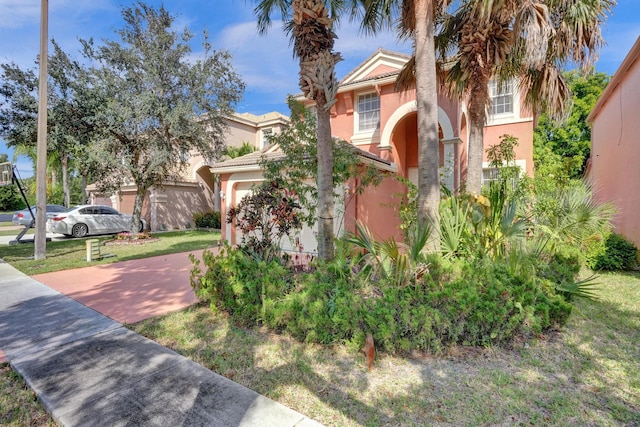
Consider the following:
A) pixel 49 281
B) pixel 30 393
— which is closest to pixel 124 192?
pixel 49 281

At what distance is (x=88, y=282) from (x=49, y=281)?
42.0 inches

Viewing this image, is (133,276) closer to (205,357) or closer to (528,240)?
(205,357)

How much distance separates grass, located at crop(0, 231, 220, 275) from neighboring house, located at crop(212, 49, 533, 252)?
9.10ft

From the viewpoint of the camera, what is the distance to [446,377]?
3723mm

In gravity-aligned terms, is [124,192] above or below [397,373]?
above

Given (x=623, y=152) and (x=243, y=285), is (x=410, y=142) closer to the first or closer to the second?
(x=623, y=152)

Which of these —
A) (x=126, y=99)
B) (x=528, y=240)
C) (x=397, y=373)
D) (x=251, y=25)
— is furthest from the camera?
(x=126, y=99)

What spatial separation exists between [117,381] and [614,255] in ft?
38.0

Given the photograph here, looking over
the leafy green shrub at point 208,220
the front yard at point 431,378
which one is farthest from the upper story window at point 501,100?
the leafy green shrub at point 208,220

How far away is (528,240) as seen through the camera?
6.20 meters

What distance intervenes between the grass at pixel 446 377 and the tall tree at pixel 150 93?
11.8 metres

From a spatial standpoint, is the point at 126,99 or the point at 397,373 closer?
the point at 397,373

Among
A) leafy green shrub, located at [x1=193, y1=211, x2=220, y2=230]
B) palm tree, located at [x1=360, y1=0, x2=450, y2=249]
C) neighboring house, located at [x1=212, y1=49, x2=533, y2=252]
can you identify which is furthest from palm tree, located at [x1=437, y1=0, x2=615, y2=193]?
leafy green shrub, located at [x1=193, y1=211, x2=220, y2=230]

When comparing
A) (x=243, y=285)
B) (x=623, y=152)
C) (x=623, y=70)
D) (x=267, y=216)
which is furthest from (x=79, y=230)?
(x=623, y=70)
